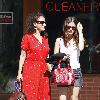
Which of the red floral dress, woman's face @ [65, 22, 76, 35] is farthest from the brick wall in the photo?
the red floral dress

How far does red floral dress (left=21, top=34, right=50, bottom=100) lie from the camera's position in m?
7.93

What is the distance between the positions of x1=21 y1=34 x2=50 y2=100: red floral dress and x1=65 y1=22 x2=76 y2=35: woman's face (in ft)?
1.90

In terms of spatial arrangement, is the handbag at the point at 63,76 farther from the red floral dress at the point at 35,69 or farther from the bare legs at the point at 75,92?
the bare legs at the point at 75,92

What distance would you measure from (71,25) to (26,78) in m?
1.14

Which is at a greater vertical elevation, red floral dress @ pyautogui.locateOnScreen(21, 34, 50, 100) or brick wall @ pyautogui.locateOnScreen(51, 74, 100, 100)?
red floral dress @ pyautogui.locateOnScreen(21, 34, 50, 100)

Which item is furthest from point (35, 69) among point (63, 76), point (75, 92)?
point (75, 92)

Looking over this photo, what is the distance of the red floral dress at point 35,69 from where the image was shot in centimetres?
793

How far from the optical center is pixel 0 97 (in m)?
11.2

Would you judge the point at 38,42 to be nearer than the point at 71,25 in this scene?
Yes

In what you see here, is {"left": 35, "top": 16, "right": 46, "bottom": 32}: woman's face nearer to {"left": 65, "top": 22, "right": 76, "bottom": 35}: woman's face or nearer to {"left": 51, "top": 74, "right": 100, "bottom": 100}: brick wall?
{"left": 65, "top": 22, "right": 76, "bottom": 35}: woman's face

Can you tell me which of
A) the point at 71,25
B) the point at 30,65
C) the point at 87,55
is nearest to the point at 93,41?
the point at 87,55

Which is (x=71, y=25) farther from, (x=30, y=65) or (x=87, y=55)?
(x=87, y=55)

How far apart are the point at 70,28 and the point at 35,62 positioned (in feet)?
2.96

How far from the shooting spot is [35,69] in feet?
26.2
